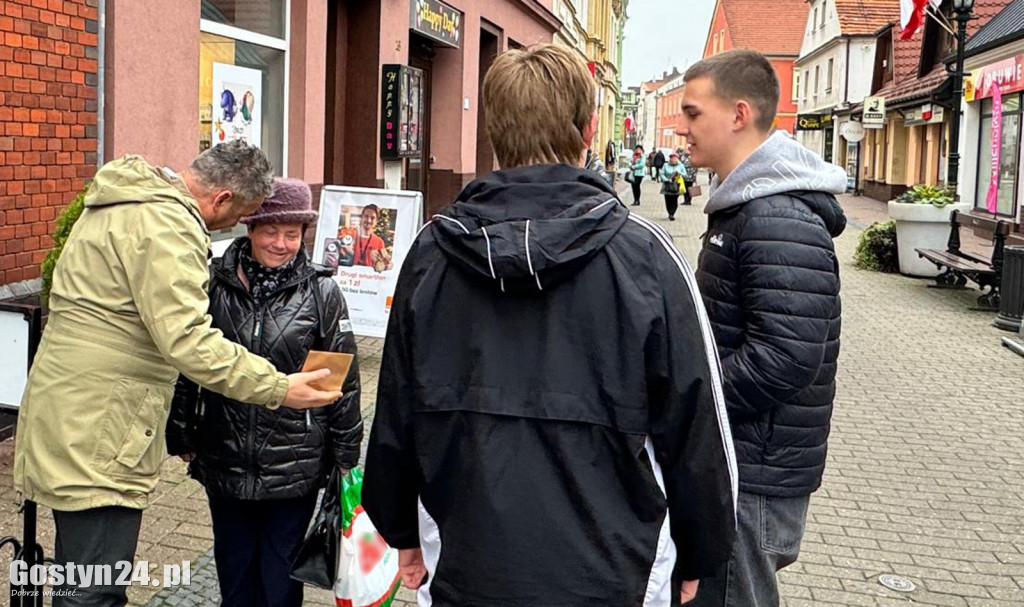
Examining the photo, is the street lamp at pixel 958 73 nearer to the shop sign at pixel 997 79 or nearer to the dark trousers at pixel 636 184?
the shop sign at pixel 997 79

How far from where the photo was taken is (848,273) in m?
15.8

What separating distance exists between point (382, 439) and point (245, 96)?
728 centimetres

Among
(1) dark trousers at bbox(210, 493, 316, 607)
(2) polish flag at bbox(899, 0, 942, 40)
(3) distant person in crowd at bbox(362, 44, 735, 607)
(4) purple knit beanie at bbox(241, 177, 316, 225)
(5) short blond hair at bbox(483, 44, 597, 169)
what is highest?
(2) polish flag at bbox(899, 0, 942, 40)

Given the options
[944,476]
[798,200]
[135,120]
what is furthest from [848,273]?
[798,200]

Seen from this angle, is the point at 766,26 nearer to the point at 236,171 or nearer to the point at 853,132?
the point at 853,132

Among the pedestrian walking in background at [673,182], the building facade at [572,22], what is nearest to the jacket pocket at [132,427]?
the building facade at [572,22]

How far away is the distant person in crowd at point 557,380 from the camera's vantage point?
1891mm

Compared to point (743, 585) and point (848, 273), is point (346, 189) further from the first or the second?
point (848, 273)

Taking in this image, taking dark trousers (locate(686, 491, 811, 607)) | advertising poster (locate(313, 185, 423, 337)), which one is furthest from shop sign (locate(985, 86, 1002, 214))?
dark trousers (locate(686, 491, 811, 607))

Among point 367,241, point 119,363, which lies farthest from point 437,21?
point 119,363

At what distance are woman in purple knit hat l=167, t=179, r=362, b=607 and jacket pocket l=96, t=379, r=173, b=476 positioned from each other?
0.30 meters

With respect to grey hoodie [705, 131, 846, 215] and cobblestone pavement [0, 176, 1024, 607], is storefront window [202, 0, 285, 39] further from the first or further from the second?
grey hoodie [705, 131, 846, 215]

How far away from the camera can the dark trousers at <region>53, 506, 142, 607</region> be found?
2834mm

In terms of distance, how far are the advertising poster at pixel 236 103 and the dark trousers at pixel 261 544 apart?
5200 mm
